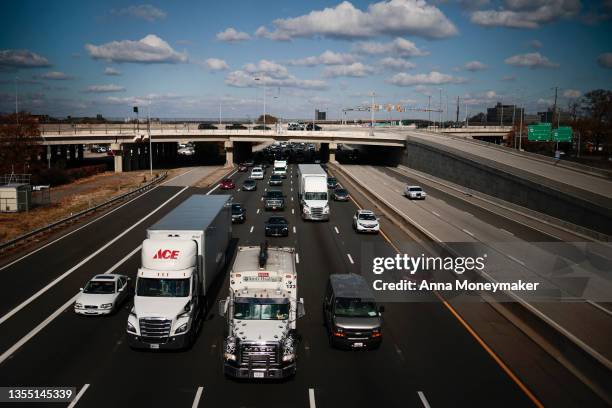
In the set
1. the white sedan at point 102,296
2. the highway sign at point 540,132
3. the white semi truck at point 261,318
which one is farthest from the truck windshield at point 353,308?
the highway sign at point 540,132

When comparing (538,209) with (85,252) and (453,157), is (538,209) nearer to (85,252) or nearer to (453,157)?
(453,157)

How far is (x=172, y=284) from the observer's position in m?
19.2

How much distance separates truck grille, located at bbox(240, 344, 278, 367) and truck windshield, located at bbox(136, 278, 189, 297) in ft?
14.0

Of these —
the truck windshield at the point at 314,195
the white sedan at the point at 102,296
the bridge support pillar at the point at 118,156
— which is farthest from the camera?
the bridge support pillar at the point at 118,156

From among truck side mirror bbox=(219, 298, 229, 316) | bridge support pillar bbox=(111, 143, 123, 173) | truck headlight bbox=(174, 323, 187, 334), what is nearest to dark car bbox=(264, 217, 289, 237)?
truck headlight bbox=(174, 323, 187, 334)

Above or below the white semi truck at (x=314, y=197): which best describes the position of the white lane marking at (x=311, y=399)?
below

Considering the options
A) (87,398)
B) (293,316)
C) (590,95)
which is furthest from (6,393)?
(590,95)

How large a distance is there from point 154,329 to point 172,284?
1900 millimetres

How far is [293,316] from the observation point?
56.5 feet

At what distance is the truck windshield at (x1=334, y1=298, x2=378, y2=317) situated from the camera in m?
19.0

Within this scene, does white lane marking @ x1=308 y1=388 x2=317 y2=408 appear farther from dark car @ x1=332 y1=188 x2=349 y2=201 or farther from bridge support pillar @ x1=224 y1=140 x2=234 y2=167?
bridge support pillar @ x1=224 y1=140 x2=234 y2=167

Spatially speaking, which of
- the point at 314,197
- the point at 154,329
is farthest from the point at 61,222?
the point at 154,329

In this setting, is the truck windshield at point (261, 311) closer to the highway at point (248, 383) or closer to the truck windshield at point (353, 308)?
the highway at point (248, 383)

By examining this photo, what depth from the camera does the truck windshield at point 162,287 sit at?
1897 cm
